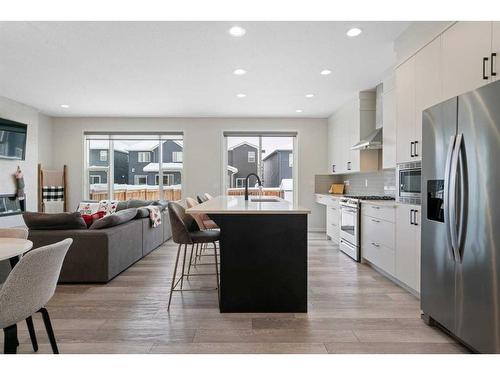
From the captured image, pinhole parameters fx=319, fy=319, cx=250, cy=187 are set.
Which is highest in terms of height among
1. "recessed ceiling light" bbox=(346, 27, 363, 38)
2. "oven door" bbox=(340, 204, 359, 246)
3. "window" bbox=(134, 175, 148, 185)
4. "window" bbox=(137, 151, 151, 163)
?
"recessed ceiling light" bbox=(346, 27, 363, 38)

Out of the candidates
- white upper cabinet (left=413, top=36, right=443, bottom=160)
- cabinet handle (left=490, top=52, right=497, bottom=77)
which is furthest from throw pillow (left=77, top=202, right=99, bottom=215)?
cabinet handle (left=490, top=52, right=497, bottom=77)

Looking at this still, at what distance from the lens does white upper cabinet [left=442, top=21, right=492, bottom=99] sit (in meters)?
2.15

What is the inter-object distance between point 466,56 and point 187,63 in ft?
9.86

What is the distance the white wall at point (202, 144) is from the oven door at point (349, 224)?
2.17 meters

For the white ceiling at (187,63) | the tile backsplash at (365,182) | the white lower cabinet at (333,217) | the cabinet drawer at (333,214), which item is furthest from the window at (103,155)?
the cabinet drawer at (333,214)

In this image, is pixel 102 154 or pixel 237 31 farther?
pixel 102 154

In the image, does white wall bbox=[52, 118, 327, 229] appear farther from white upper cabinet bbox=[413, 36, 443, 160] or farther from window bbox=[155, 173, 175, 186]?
white upper cabinet bbox=[413, 36, 443, 160]

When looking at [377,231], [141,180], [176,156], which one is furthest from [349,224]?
[141,180]

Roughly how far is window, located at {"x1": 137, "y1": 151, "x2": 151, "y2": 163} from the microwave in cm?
565

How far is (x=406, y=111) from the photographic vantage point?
3283 mm

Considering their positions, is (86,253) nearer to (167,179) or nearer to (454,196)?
(454,196)

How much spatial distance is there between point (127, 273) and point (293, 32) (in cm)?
332
